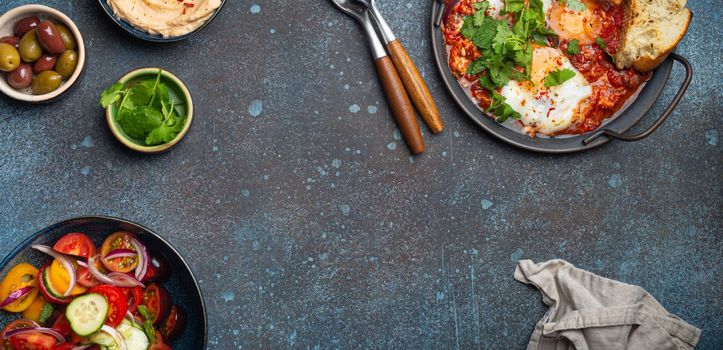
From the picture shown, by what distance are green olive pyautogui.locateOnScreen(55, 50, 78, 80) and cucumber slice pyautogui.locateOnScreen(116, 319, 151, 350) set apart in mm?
1095

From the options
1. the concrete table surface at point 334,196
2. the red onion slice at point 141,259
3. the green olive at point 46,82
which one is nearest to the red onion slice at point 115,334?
the red onion slice at point 141,259

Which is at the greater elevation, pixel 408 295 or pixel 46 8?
pixel 46 8

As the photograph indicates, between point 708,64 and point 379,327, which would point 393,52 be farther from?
point 708,64

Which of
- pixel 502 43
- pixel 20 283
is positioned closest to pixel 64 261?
pixel 20 283

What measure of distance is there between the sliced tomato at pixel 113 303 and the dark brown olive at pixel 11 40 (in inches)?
43.4

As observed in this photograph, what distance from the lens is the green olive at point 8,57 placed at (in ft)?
8.81

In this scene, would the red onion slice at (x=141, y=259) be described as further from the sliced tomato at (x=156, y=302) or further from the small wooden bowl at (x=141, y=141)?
the small wooden bowl at (x=141, y=141)

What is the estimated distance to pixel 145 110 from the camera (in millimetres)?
2705

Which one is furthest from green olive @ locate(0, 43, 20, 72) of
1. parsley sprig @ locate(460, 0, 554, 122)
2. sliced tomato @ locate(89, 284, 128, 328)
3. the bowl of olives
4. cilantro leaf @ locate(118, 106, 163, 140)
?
parsley sprig @ locate(460, 0, 554, 122)

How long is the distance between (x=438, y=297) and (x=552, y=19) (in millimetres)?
1436

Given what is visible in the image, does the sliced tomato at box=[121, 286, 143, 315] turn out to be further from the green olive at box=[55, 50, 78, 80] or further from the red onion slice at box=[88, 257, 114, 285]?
the green olive at box=[55, 50, 78, 80]

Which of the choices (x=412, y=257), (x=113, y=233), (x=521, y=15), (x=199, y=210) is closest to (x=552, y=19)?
(x=521, y=15)

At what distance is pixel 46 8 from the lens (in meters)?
2.75

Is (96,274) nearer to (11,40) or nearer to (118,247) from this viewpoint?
(118,247)
